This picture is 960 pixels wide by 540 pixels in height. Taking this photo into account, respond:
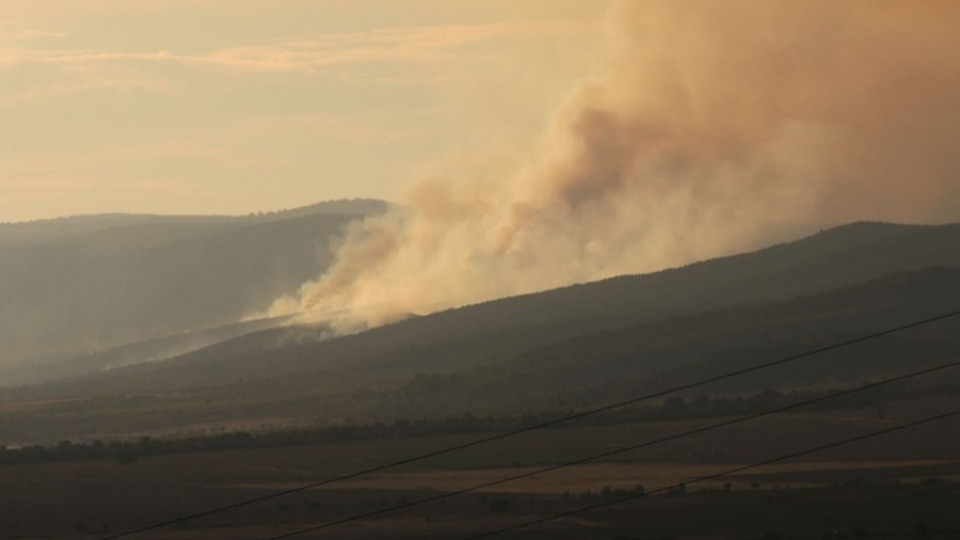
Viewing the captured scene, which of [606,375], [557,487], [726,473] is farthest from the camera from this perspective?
[606,375]

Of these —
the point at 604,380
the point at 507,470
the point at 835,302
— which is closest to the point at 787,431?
the point at 507,470

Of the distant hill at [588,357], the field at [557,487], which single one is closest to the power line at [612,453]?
the field at [557,487]

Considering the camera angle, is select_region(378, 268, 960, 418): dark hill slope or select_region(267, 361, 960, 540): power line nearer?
select_region(267, 361, 960, 540): power line

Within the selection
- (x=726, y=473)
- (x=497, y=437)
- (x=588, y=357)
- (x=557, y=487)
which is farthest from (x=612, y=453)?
(x=588, y=357)

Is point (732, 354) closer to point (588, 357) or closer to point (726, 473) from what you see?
point (588, 357)

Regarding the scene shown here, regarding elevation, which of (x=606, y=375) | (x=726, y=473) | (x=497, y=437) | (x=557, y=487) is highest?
(x=606, y=375)

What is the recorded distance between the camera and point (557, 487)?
315 feet

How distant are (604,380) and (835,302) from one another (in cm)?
2478

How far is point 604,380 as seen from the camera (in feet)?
528

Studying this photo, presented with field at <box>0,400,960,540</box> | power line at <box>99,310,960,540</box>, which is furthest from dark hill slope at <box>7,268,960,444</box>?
field at <box>0,400,960,540</box>

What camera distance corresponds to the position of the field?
80.8m

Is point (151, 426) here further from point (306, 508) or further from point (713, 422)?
point (306, 508)

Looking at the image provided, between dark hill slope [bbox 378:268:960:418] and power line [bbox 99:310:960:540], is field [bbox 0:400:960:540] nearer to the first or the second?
power line [bbox 99:310:960:540]

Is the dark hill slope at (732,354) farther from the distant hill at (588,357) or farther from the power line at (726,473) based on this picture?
the power line at (726,473)
